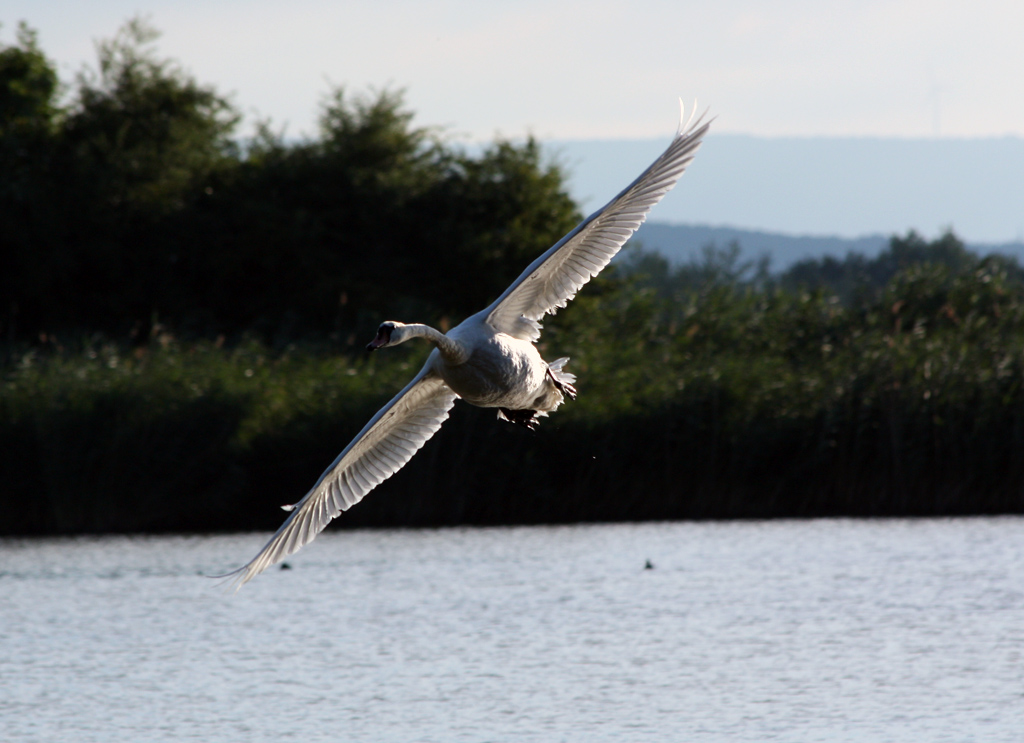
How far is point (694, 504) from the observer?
1953cm

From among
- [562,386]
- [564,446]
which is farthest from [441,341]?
[564,446]

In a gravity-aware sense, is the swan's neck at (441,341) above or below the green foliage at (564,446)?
above

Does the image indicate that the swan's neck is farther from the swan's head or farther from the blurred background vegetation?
the blurred background vegetation

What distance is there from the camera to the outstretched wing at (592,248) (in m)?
9.15

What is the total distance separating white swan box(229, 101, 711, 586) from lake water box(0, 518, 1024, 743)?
3700 mm

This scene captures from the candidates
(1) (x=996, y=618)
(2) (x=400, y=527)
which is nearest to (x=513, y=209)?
(2) (x=400, y=527)

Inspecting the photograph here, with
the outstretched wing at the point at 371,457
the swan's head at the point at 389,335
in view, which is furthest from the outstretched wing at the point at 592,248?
the swan's head at the point at 389,335

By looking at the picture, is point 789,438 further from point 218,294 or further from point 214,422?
point 218,294

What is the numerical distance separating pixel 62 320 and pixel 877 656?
21.4 meters

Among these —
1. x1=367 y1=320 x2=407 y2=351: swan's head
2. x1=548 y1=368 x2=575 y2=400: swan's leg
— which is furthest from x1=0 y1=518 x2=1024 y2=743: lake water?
x1=367 y1=320 x2=407 y2=351: swan's head

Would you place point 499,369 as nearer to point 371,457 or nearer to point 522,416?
point 522,416

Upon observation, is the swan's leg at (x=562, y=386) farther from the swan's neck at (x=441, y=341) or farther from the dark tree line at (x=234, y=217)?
the dark tree line at (x=234, y=217)

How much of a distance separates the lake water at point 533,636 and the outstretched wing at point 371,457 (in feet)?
11.9

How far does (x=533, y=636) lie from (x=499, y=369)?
7950mm
